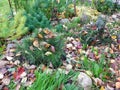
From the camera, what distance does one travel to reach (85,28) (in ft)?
18.5

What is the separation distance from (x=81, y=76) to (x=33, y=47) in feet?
2.57

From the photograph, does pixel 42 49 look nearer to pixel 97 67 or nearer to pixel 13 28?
pixel 97 67

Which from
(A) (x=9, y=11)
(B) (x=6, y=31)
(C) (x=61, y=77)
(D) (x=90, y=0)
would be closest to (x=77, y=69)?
(C) (x=61, y=77)

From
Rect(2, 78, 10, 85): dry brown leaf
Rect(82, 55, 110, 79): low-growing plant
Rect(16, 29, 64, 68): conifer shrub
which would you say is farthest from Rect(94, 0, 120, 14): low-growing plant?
Rect(2, 78, 10, 85): dry brown leaf

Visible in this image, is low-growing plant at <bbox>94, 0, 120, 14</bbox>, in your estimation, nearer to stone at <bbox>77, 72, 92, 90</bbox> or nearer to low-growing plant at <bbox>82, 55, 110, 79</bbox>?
low-growing plant at <bbox>82, 55, 110, 79</bbox>

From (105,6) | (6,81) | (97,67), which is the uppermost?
(6,81)

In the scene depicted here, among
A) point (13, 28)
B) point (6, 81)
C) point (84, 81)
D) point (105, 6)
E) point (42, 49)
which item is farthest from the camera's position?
point (105, 6)

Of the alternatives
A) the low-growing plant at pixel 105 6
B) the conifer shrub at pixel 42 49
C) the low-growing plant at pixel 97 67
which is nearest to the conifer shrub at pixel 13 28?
the conifer shrub at pixel 42 49

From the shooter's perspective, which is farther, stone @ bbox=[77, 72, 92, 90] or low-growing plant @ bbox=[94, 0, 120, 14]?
low-growing plant @ bbox=[94, 0, 120, 14]

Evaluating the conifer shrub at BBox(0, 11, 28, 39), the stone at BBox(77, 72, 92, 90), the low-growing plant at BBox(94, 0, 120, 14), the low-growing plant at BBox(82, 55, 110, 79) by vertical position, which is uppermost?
the conifer shrub at BBox(0, 11, 28, 39)

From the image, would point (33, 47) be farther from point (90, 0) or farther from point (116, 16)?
point (90, 0)

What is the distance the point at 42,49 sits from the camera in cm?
438

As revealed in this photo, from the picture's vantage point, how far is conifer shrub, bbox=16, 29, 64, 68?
4.34m

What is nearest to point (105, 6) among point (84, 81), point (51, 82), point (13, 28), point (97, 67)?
point (13, 28)
